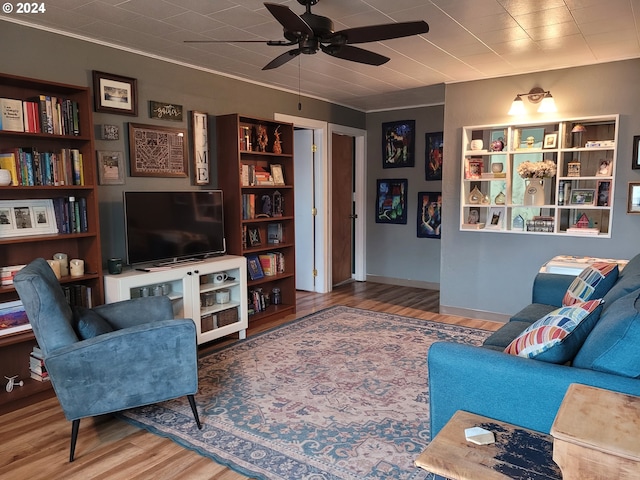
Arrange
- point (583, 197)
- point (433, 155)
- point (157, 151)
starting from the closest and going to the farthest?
point (157, 151), point (583, 197), point (433, 155)

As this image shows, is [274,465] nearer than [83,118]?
Yes

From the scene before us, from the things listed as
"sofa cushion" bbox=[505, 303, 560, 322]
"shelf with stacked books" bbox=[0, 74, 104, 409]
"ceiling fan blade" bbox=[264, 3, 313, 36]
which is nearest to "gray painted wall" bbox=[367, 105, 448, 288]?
"sofa cushion" bbox=[505, 303, 560, 322]

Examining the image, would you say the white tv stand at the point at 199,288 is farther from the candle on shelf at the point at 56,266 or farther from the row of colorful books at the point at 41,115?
the row of colorful books at the point at 41,115

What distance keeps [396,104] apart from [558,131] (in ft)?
8.02

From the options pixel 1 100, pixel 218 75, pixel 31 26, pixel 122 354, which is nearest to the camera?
pixel 122 354

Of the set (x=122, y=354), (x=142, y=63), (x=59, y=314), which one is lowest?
(x=122, y=354)

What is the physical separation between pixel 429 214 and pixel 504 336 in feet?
12.6

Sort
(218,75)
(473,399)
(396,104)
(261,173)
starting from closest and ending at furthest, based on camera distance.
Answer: (473,399)
(218,75)
(261,173)
(396,104)

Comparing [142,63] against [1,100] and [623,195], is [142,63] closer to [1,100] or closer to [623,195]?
[1,100]

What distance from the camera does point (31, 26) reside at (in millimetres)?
3045

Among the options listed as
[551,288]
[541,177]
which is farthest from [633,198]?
[551,288]

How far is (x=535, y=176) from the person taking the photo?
4230mm

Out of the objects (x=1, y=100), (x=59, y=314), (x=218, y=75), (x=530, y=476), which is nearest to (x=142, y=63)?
(x=218, y=75)

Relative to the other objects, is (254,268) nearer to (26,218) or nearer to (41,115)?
(26,218)
